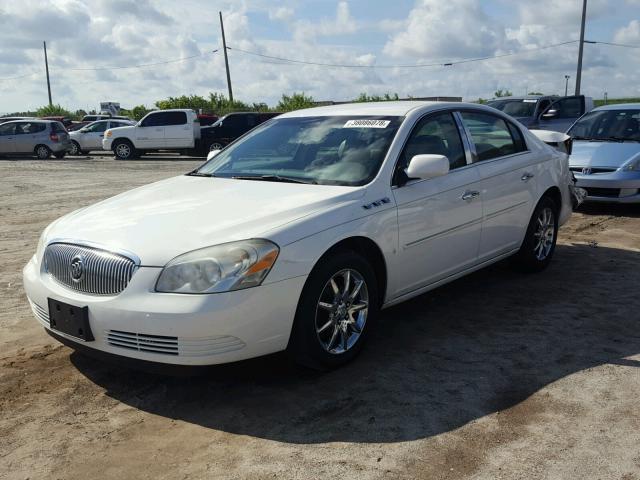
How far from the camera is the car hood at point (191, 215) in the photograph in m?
3.58

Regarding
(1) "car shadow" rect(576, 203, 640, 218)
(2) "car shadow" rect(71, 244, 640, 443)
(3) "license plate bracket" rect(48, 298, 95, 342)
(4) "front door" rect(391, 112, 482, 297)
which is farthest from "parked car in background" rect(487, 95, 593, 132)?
(3) "license plate bracket" rect(48, 298, 95, 342)

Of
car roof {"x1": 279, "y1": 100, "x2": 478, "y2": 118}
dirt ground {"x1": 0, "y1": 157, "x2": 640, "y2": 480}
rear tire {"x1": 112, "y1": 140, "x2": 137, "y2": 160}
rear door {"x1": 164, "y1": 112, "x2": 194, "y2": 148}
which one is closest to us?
dirt ground {"x1": 0, "y1": 157, "x2": 640, "y2": 480}

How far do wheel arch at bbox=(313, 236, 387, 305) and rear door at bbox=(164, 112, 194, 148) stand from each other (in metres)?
20.7

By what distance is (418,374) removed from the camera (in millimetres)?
4051

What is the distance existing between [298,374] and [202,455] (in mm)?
1030

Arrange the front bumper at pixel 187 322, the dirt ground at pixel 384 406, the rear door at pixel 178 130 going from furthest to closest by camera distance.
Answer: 1. the rear door at pixel 178 130
2. the front bumper at pixel 187 322
3. the dirt ground at pixel 384 406

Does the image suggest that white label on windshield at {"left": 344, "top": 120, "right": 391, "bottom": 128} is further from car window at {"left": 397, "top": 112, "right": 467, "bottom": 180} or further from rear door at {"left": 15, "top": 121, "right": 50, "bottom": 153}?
rear door at {"left": 15, "top": 121, "right": 50, "bottom": 153}

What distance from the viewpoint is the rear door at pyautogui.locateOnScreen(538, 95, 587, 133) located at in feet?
52.0

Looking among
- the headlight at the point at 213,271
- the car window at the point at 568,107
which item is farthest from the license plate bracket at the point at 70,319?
the car window at the point at 568,107

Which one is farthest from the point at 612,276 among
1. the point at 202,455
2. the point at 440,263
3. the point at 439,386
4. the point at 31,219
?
the point at 31,219

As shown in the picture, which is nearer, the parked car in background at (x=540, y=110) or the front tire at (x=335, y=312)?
the front tire at (x=335, y=312)

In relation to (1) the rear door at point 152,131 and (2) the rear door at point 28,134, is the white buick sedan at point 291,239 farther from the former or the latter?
(2) the rear door at point 28,134

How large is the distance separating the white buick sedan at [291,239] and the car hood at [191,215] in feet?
0.04

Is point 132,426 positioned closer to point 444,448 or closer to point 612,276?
point 444,448
